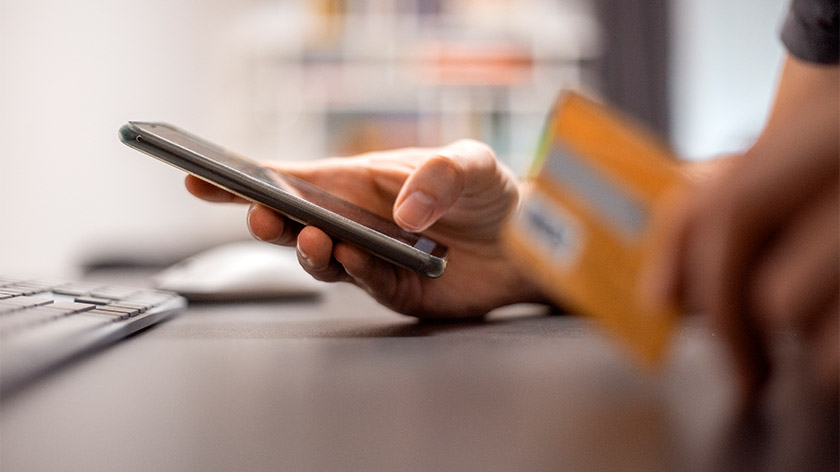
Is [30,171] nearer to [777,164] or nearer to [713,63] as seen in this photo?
[713,63]

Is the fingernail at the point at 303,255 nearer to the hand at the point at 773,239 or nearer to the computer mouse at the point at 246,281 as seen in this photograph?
the computer mouse at the point at 246,281

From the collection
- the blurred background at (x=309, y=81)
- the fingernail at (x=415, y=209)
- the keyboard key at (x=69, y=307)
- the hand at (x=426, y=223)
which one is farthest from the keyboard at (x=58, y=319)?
the blurred background at (x=309, y=81)

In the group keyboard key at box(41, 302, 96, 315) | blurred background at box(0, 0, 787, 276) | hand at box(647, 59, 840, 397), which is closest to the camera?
hand at box(647, 59, 840, 397)

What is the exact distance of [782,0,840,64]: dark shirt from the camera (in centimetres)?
65

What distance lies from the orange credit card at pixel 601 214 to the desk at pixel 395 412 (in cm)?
4

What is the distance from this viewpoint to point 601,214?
11.4 inches

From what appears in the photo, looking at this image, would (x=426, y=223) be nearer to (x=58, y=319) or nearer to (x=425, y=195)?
(x=425, y=195)

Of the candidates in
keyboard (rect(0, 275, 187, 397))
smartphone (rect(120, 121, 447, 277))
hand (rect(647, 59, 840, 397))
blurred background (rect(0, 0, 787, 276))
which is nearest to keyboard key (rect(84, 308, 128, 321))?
keyboard (rect(0, 275, 187, 397))

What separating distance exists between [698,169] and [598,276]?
0.49 m

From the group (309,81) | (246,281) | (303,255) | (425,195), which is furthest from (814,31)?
(309,81)

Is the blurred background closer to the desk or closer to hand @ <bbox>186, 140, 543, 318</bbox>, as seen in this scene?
hand @ <bbox>186, 140, 543, 318</bbox>

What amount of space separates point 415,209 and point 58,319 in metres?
0.27

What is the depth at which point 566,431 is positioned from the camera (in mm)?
263

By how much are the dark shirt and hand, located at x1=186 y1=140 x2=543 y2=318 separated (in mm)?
295
